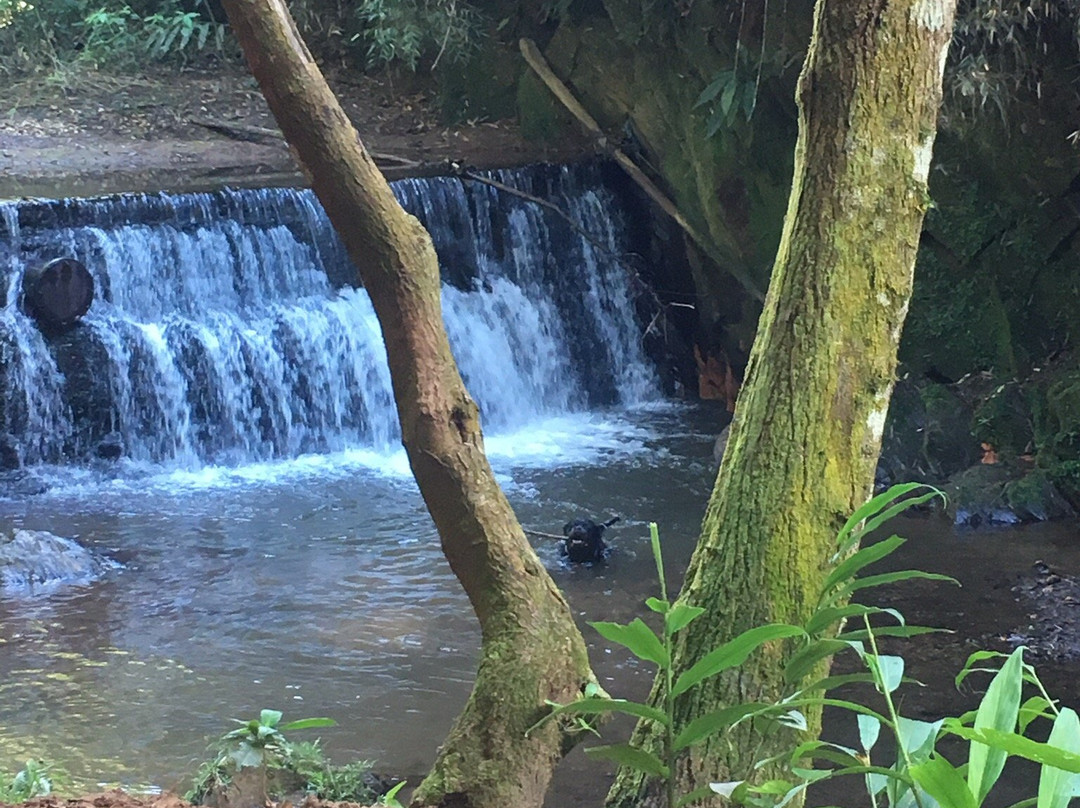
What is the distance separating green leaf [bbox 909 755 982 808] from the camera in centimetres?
113

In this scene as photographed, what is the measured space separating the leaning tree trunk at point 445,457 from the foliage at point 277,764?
316 mm

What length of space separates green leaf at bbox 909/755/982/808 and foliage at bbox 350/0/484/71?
11.1 m

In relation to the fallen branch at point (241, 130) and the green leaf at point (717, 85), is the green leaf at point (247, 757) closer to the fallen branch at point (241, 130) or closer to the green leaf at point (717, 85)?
the green leaf at point (717, 85)

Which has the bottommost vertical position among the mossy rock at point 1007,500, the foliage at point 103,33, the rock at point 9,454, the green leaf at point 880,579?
the mossy rock at point 1007,500

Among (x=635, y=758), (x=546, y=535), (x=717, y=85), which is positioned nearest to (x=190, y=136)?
(x=717, y=85)

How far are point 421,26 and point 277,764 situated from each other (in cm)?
987

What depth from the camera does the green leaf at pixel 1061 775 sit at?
1182mm

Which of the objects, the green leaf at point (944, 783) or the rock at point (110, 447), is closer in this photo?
the green leaf at point (944, 783)

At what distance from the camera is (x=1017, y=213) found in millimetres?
7066

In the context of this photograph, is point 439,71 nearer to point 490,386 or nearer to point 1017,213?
point 490,386

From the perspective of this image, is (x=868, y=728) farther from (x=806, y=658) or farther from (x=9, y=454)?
(x=9, y=454)

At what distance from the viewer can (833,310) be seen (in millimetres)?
2094

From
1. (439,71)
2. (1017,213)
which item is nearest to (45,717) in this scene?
(1017,213)

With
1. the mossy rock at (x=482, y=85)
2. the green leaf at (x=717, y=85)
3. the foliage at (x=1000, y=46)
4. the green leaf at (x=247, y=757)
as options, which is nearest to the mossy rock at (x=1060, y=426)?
the foliage at (x=1000, y=46)
